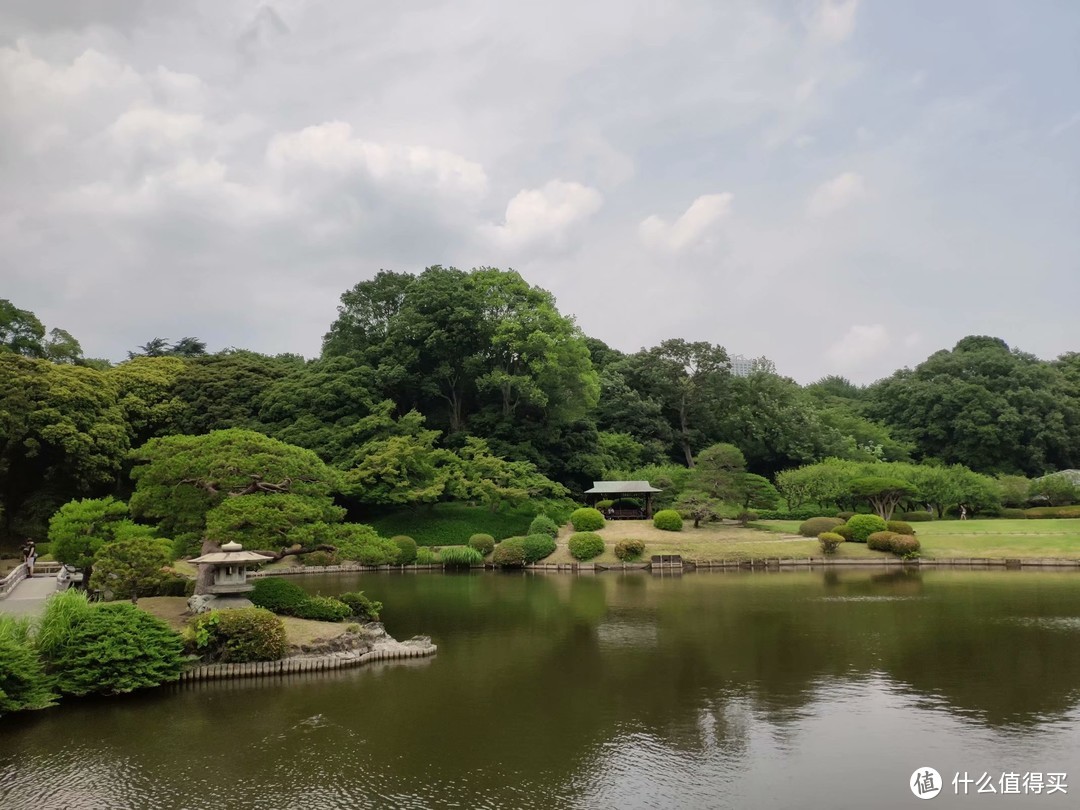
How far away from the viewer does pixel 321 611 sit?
727 inches

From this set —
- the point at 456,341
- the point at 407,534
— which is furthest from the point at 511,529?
the point at 456,341

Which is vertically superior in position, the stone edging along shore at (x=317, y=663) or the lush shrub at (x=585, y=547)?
the lush shrub at (x=585, y=547)

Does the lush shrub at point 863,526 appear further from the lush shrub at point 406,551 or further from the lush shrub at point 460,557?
the lush shrub at point 406,551

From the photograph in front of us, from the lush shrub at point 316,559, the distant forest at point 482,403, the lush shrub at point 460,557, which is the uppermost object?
the distant forest at point 482,403

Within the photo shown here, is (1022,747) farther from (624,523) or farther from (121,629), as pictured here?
(624,523)

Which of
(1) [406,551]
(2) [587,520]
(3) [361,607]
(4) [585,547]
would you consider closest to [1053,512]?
(2) [587,520]

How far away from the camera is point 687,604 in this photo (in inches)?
933

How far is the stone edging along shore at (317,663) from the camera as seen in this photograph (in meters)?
15.0

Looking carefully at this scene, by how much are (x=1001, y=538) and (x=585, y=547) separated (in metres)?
19.8

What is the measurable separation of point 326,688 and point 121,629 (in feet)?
13.4

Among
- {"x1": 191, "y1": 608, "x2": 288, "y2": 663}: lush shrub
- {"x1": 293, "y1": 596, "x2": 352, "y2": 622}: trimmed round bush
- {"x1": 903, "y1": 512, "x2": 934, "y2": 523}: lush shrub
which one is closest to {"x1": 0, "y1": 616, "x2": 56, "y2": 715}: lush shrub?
{"x1": 191, "y1": 608, "x2": 288, "y2": 663}: lush shrub

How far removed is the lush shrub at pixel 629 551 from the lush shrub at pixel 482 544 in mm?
6546

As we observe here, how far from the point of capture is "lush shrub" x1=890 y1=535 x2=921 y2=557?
33.4 m

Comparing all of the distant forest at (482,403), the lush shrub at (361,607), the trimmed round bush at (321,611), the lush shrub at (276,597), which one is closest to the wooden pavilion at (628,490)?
the distant forest at (482,403)
